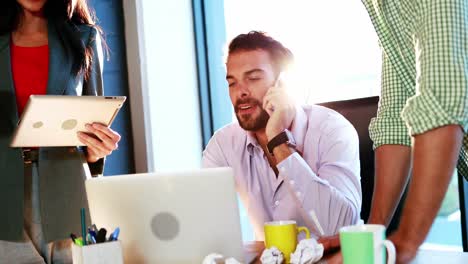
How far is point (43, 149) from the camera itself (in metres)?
1.84

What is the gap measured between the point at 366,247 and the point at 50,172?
1.17 m

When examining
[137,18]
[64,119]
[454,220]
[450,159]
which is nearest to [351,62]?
[454,220]

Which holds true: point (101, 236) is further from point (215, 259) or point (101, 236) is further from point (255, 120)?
point (255, 120)

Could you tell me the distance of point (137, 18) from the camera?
3.07 meters

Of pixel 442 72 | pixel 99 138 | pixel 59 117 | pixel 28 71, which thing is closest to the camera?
pixel 442 72

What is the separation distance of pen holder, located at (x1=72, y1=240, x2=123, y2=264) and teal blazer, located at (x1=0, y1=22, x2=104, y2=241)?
2.29 feet

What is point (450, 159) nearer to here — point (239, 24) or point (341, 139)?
point (341, 139)

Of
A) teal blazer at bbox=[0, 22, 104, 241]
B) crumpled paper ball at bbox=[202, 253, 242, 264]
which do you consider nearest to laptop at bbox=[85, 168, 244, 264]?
crumpled paper ball at bbox=[202, 253, 242, 264]

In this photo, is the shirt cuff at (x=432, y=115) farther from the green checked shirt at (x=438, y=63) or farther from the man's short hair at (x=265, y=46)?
the man's short hair at (x=265, y=46)

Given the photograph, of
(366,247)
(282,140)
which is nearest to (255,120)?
(282,140)

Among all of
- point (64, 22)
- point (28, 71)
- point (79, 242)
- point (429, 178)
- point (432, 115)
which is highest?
point (64, 22)

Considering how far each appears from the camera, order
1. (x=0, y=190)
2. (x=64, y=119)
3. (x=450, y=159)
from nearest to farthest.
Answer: (x=450, y=159) < (x=64, y=119) < (x=0, y=190)

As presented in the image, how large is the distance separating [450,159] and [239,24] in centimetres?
243

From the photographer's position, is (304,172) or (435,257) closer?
(435,257)
